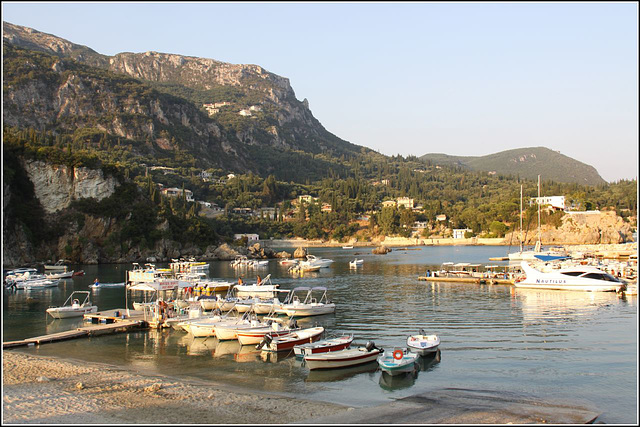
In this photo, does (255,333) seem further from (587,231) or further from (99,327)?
(587,231)

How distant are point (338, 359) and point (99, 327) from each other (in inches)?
603

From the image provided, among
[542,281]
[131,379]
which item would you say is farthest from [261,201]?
[131,379]

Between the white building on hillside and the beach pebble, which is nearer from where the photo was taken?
the beach pebble

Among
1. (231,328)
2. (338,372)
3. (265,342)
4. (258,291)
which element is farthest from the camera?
(258,291)

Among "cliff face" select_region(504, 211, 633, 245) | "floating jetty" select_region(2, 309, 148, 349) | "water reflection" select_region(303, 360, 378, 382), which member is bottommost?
"water reflection" select_region(303, 360, 378, 382)

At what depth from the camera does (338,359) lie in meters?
21.8

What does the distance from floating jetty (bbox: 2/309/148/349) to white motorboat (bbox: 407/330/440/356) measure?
1613cm

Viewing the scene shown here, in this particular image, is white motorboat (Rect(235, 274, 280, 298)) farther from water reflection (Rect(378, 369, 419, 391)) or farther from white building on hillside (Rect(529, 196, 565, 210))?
white building on hillside (Rect(529, 196, 565, 210))

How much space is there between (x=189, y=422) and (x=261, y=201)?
167 meters

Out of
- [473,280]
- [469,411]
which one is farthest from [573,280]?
[469,411]

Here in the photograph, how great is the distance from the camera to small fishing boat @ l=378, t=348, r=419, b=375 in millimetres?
20469

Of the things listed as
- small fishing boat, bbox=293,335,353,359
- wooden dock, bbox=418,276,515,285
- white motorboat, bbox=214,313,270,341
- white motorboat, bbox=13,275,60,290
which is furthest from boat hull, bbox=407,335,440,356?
white motorboat, bbox=13,275,60,290

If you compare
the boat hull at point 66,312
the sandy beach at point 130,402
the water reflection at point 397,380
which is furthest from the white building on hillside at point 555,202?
the sandy beach at point 130,402

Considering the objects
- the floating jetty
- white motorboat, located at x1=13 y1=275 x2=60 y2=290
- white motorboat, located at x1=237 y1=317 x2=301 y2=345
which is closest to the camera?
white motorboat, located at x1=237 y1=317 x2=301 y2=345
